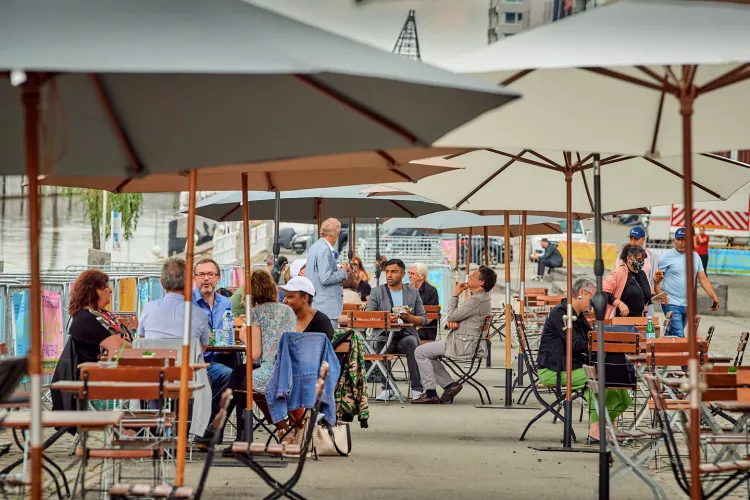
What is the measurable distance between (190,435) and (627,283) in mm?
5595

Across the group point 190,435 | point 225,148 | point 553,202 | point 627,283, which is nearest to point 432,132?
point 225,148

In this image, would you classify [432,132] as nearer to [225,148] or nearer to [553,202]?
[225,148]

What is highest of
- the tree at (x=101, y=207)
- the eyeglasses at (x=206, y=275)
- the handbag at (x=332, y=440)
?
the tree at (x=101, y=207)

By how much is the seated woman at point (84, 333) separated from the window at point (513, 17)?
4576 cm

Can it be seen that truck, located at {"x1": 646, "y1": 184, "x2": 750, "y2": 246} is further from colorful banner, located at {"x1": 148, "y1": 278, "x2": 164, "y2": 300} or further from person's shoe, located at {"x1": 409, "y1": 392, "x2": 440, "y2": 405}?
colorful banner, located at {"x1": 148, "y1": 278, "x2": 164, "y2": 300}

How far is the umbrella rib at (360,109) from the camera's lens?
4953 millimetres

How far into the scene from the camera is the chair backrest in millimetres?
12641

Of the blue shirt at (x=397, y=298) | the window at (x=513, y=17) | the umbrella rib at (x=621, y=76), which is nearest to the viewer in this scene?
the umbrella rib at (x=621, y=76)

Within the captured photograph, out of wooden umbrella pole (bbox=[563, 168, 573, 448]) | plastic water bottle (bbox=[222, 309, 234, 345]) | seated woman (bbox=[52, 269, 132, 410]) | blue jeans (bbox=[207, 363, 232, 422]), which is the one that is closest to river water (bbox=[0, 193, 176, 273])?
plastic water bottle (bbox=[222, 309, 234, 345])

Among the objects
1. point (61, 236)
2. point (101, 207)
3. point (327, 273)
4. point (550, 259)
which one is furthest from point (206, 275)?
point (61, 236)

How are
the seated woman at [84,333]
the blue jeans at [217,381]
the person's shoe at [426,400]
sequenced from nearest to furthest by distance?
the seated woman at [84,333], the blue jeans at [217,381], the person's shoe at [426,400]

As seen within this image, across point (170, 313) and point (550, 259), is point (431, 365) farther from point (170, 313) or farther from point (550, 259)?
point (550, 259)

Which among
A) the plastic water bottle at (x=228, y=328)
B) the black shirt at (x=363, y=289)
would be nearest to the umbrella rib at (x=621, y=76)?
the plastic water bottle at (x=228, y=328)

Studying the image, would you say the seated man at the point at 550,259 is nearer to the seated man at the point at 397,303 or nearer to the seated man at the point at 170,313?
the seated man at the point at 397,303
